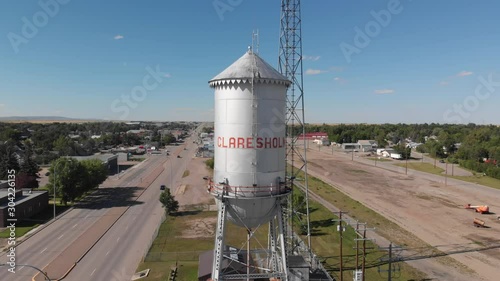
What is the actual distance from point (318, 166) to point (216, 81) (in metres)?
80.2

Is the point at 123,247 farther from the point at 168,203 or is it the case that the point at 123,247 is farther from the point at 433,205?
the point at 433,205

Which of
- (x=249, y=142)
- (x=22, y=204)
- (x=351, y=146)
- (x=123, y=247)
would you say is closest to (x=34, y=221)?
(x=22, y=204)

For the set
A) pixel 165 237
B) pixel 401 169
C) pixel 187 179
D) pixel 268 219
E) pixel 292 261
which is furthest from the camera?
pixel 401 169

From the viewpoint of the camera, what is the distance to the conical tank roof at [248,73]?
52.8ft

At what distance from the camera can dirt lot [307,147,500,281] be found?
34094 millimetres

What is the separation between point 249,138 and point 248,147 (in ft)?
1.53

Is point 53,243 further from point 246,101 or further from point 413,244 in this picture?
point 413,244

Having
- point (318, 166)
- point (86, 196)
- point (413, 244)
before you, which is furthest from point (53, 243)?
point (318, 166)

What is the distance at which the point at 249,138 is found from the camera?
16203mm

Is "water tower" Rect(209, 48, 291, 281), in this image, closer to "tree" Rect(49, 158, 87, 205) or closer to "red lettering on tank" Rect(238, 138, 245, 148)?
"red lettering on tank" Rect(238, 138, 245, 148)

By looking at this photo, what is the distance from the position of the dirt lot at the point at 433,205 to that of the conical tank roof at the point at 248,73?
2668 centimetres

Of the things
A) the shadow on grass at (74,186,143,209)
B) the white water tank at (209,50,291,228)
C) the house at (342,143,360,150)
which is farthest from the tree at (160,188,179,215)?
the house at (342,143,360,150)

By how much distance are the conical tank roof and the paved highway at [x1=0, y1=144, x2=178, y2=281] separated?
2365 cm

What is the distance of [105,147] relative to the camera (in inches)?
5123
